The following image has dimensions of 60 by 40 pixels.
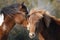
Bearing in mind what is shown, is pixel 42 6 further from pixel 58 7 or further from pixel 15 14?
pixel 15 14

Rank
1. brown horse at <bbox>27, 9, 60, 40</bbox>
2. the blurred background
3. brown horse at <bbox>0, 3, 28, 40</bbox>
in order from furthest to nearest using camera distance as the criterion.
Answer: the blurred background < brown horse at <bbox>0, 3, 28, 40</bbox> < brown horse at <bbox>27, 9, 60, 40</bbox>

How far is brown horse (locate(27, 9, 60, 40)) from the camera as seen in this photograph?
4.23 m

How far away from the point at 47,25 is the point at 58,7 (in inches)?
109

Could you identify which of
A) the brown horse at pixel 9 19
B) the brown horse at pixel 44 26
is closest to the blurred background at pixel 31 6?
the brown horse at pixel 9 19

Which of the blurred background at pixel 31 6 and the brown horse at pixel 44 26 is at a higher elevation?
the brown horse at pixel 44 26

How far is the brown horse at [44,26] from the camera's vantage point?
13.9 feet

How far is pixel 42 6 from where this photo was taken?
22.7ft

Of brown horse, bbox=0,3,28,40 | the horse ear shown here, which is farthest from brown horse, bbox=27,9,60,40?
brown horse, bbox=0,3,28,40

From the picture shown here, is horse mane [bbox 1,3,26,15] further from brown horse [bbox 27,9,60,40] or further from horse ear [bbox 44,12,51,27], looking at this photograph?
horse ear [bbox 44,12,51,27]

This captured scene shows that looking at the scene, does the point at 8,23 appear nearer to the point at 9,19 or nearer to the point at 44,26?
the point at 9,19

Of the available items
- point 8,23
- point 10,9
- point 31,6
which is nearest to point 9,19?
point 8,23

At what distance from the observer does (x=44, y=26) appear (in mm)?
4344

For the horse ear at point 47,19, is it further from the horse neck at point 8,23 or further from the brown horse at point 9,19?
the horse neck at point 8,23

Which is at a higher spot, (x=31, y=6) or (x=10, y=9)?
(x=10, y=9)
